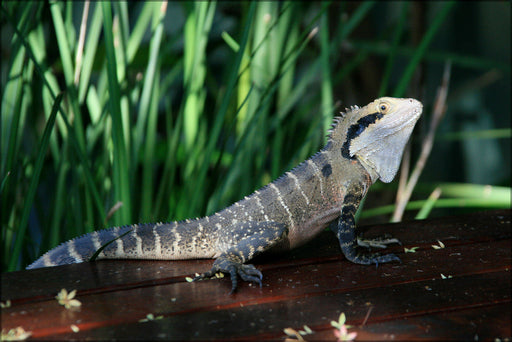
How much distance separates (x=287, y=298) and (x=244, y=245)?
0.41 metres

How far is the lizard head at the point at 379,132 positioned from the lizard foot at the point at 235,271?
78cm

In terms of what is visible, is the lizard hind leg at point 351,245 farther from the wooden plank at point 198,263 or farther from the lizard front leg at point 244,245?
the lizard front leg at point 244,245

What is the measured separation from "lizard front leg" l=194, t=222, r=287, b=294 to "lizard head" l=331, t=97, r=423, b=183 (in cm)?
52

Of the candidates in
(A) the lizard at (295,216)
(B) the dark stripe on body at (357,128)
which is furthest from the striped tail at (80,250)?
(B) the dark stripe on body at (357,128)

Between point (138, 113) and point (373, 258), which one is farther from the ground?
point (138, 113)

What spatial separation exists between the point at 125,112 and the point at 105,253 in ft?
2.82

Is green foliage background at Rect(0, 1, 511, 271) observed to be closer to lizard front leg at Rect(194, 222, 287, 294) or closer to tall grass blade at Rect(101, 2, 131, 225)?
tall grass blade at Rect(101, 2, 131, 225)

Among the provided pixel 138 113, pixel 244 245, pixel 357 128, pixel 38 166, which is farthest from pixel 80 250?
pixel 357 128

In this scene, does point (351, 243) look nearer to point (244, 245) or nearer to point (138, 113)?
point (244, 245)

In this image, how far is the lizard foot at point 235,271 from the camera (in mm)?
1987

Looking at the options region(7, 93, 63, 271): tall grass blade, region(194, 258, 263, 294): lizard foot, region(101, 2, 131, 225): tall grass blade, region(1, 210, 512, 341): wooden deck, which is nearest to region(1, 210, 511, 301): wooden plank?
region(1, 210, 512, 341): wooden deck

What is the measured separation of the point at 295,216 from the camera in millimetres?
2395

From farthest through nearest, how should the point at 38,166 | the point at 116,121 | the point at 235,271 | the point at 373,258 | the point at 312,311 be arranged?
the point at 116,121, the point at 373,258, the point at 38,166, the point at 235,271, the point at 312,311

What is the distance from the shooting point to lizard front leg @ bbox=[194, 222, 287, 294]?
6.62 feet
